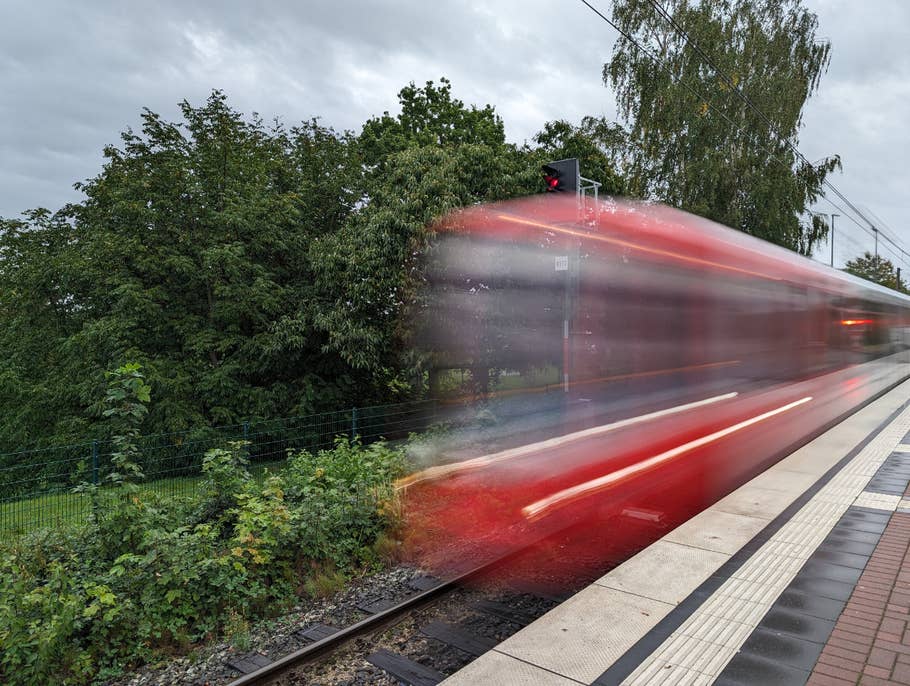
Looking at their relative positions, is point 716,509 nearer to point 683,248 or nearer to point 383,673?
point 683,248

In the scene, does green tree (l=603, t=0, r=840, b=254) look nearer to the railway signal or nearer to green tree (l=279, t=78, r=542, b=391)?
green tree (l=279, t=78, r=542, b=391)

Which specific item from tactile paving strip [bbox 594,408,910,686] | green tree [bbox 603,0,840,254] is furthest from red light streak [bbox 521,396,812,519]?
green tree [bbox 603,0,840,254]

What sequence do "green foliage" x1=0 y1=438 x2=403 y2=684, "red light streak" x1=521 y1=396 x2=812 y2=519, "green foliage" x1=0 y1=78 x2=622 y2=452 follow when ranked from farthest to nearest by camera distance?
"green foliage" x1=0 y1=78 x2=622 y2=452, "red light streak" x1=521 y1=396 x2=812 y2=519, "green foliage" x1=0 y1=438 x2=403 y2=684

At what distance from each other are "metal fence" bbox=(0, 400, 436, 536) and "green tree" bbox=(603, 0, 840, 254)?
16.7 meters

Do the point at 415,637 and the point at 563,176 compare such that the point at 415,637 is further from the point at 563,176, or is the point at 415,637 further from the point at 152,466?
the point at 152,466

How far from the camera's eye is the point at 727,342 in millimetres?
7258

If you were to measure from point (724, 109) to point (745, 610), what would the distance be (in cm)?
2421

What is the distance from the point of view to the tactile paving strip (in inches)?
135

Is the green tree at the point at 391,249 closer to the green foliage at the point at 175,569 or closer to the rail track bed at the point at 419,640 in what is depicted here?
the green foliage at the point at 175,569

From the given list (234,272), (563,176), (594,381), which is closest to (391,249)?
(234,272)

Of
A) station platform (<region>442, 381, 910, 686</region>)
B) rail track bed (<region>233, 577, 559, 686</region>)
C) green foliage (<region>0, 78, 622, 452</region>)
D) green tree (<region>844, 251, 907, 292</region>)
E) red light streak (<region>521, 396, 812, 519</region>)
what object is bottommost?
rail track bed (<region>233, 577, 559, 686</region>)

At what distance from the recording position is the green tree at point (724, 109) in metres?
22.8

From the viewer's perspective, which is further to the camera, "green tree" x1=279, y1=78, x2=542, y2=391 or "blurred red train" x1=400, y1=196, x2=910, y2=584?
"green tree" x1=279, y1=78, x2=542, y2=391

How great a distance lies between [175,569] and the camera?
182 inches
